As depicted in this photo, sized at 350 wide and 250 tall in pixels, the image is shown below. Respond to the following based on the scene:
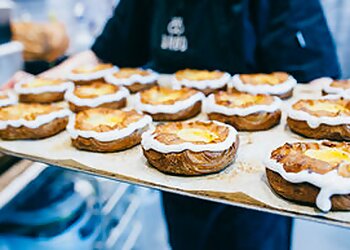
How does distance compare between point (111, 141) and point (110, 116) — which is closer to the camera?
point (111, 141)

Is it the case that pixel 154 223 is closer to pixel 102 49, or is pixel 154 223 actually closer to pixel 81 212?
pixel 81 212

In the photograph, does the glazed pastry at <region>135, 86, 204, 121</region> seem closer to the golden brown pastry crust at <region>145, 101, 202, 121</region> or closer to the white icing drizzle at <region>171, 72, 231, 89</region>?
the golden brown pastry crust at <region>145, 101, 202, 121</region>

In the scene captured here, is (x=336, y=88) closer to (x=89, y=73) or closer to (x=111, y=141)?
(x=111, y=141)

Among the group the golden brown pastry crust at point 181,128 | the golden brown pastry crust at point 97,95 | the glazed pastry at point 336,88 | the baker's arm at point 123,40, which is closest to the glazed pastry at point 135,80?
the golden brown pastry crust at point 97,95

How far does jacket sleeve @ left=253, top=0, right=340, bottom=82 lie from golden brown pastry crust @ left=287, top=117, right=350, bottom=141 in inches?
20.3

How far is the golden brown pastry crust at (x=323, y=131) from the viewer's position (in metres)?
1.27

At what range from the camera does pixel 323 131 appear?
1.29 meters

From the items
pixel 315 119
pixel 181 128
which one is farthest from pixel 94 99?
pixel 315 119

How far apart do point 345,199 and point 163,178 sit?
443mm

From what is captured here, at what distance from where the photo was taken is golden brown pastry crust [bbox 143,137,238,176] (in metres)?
1.12

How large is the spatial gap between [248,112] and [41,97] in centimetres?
84

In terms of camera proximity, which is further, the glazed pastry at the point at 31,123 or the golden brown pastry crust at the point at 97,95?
the golden brown pastry crust at the point at 97,95

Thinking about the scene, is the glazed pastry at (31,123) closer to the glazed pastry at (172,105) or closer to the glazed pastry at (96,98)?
the glazed pastry at (96,98)

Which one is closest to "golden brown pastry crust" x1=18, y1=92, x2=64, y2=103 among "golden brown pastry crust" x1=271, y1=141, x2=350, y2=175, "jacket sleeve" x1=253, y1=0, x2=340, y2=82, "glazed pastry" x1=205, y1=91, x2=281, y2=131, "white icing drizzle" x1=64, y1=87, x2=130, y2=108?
"white icing drizzle" x1=64, y1=87, x2=130, y2=108
